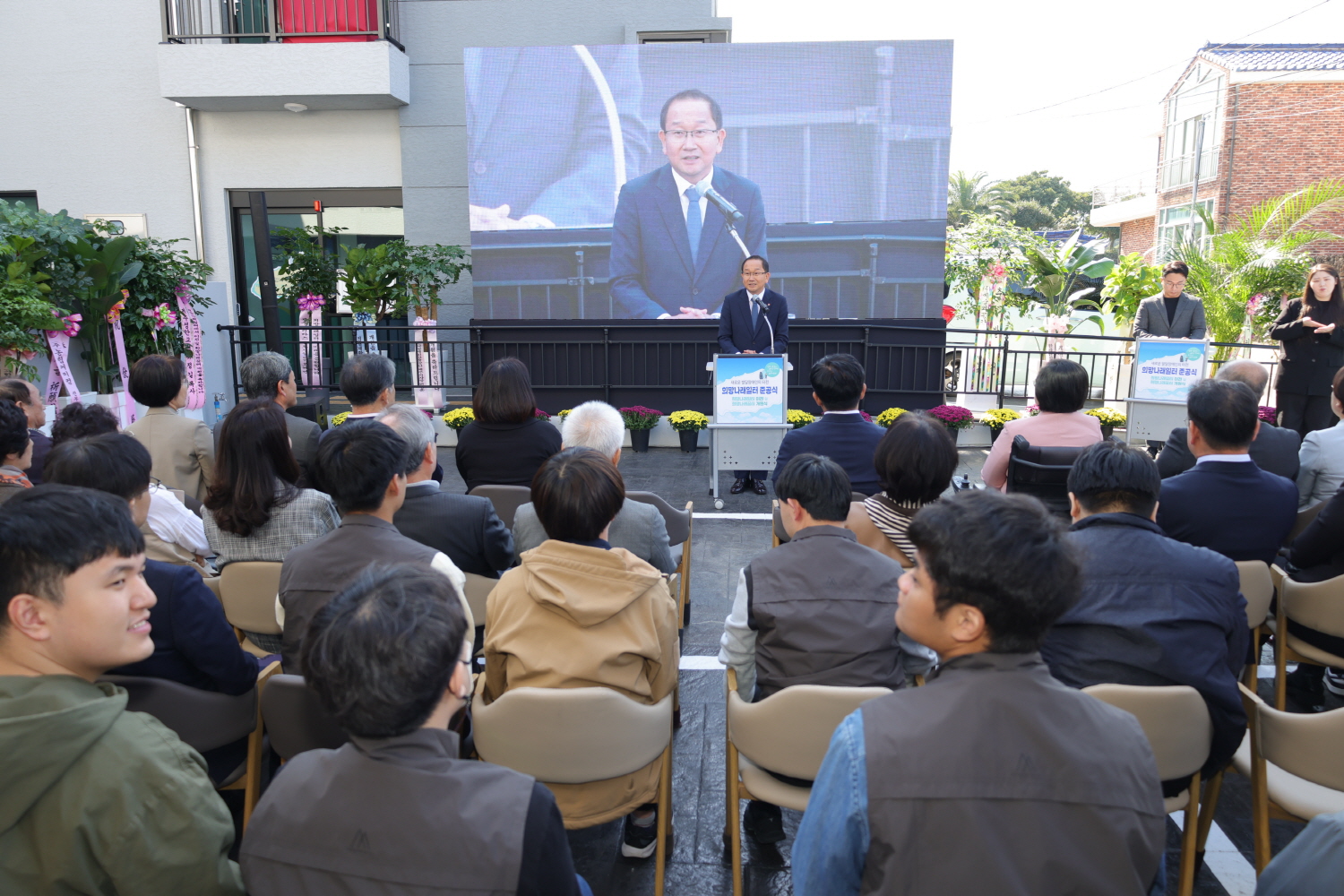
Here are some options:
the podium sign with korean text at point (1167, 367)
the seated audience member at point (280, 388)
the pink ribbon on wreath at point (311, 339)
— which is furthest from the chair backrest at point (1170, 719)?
the pink ribbon on wreath at point (311, 339)

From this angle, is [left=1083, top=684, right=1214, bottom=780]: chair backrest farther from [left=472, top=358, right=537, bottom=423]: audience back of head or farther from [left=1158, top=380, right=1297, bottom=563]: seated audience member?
[left=472, top=358, right=537, bottom=423]: audience back of head

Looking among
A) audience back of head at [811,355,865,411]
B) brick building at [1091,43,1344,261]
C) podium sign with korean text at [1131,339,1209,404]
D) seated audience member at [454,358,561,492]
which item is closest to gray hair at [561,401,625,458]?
seated audience member at [454,358,561,492]

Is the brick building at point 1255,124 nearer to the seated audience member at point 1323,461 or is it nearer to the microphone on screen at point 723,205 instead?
the microphone on screen at point 723,205

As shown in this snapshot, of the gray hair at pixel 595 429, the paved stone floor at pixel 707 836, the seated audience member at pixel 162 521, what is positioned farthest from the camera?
the gray hair at pixel 595 429

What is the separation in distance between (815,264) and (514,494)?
6.60 metres

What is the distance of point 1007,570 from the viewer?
1.12 m

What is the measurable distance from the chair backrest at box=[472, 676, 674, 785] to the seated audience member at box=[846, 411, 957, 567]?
110 centimetres

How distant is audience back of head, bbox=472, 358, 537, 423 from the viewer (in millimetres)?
3527

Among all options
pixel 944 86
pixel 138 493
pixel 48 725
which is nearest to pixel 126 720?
pixel 48 725

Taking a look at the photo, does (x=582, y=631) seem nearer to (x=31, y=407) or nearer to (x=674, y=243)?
(x=31, y=407)

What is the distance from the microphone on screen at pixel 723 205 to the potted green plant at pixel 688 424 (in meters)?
2.50

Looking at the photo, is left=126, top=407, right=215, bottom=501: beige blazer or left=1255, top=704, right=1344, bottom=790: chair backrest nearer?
left=1255, top=704, right=1344, bottom=790: chair backrest

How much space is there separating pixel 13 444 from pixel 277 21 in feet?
29.6

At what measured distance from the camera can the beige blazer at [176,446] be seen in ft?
12.0
